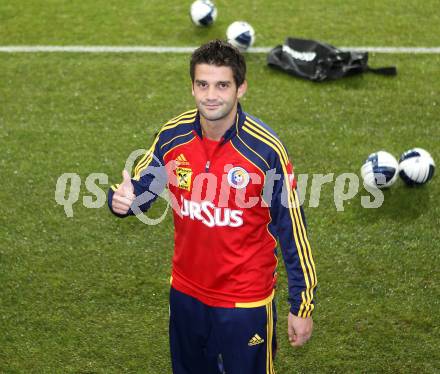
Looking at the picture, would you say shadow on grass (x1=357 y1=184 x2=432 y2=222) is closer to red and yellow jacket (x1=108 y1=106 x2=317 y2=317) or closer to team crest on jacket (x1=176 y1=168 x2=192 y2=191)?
red and yellow jacket (x1=108 y1=106 x2=317 y2=317)

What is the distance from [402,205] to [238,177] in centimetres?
373

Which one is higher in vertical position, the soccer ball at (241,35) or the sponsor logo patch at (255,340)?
the soccer ball at (241,35)

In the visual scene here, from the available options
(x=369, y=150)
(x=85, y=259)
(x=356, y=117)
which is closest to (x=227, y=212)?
(x=85, y=259)

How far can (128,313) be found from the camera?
20.1 feet

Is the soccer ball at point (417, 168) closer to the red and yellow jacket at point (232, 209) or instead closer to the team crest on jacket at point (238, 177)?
the red and yellow jacket at point (232, 209)

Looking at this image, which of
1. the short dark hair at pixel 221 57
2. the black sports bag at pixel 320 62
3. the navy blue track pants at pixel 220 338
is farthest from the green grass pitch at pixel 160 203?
the short dark hair at pixel 221 57

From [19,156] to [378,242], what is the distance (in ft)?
12.7

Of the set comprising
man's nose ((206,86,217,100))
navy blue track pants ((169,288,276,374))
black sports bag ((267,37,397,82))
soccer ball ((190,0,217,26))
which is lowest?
navy blue track pants ((169,288,276,374))

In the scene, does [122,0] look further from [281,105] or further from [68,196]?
[68,196]

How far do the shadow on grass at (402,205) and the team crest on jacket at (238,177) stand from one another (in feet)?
11.3

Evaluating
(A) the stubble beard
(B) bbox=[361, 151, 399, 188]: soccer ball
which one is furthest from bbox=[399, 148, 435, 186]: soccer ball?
(A) the stubble beard

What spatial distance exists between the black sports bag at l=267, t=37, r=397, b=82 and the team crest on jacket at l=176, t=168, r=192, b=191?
5600 millimetres

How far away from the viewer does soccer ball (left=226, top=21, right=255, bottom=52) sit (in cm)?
1023

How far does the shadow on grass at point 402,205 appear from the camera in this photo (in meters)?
7.21
